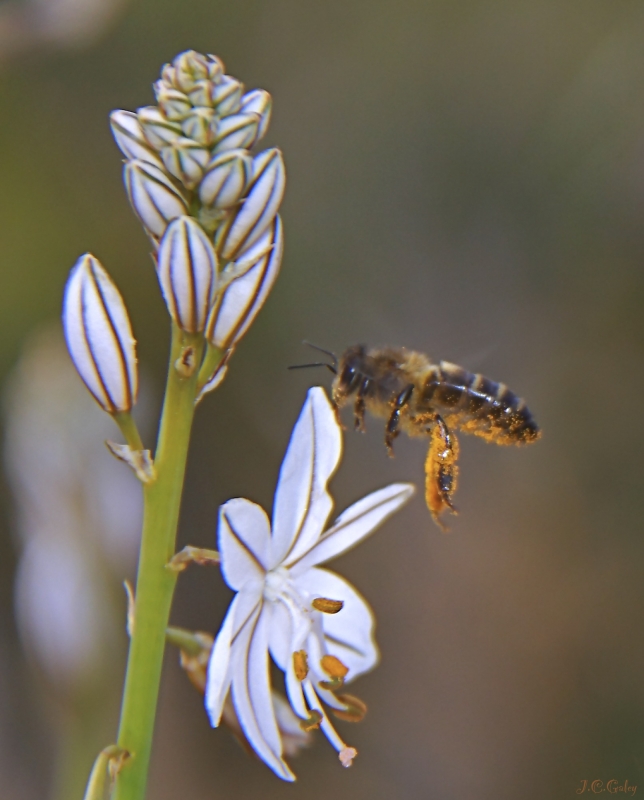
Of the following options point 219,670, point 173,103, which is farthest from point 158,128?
point 219,670

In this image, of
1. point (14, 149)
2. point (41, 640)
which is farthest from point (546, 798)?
point (14, 149)

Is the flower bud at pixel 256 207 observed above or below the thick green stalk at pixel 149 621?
above

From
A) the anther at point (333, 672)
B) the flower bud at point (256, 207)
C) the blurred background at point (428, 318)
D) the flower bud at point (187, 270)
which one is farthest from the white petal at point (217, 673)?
the blurred background at point (428, 318)

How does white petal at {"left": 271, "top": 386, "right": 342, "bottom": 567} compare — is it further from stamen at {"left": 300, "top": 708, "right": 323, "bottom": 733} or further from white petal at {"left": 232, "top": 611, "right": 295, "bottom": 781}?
stamen at {"left": 300, "top": 708, "right": 323, "bottom": 733}

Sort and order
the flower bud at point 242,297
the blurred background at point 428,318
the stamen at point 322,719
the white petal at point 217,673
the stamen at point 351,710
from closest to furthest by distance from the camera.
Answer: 1. the white petal at point 217,673
2. the flower bud at point 242,297
3. the stamen at point 322,719
4. the stamen at point 351,710
5. the blurred background at point 428,318

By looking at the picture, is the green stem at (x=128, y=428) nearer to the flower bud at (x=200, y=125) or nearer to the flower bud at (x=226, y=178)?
the flower bud at (x=226, y=178)

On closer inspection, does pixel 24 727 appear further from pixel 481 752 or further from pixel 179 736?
pixel 481 752

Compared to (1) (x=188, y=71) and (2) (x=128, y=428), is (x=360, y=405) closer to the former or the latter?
(2) (x=128, y=428)
